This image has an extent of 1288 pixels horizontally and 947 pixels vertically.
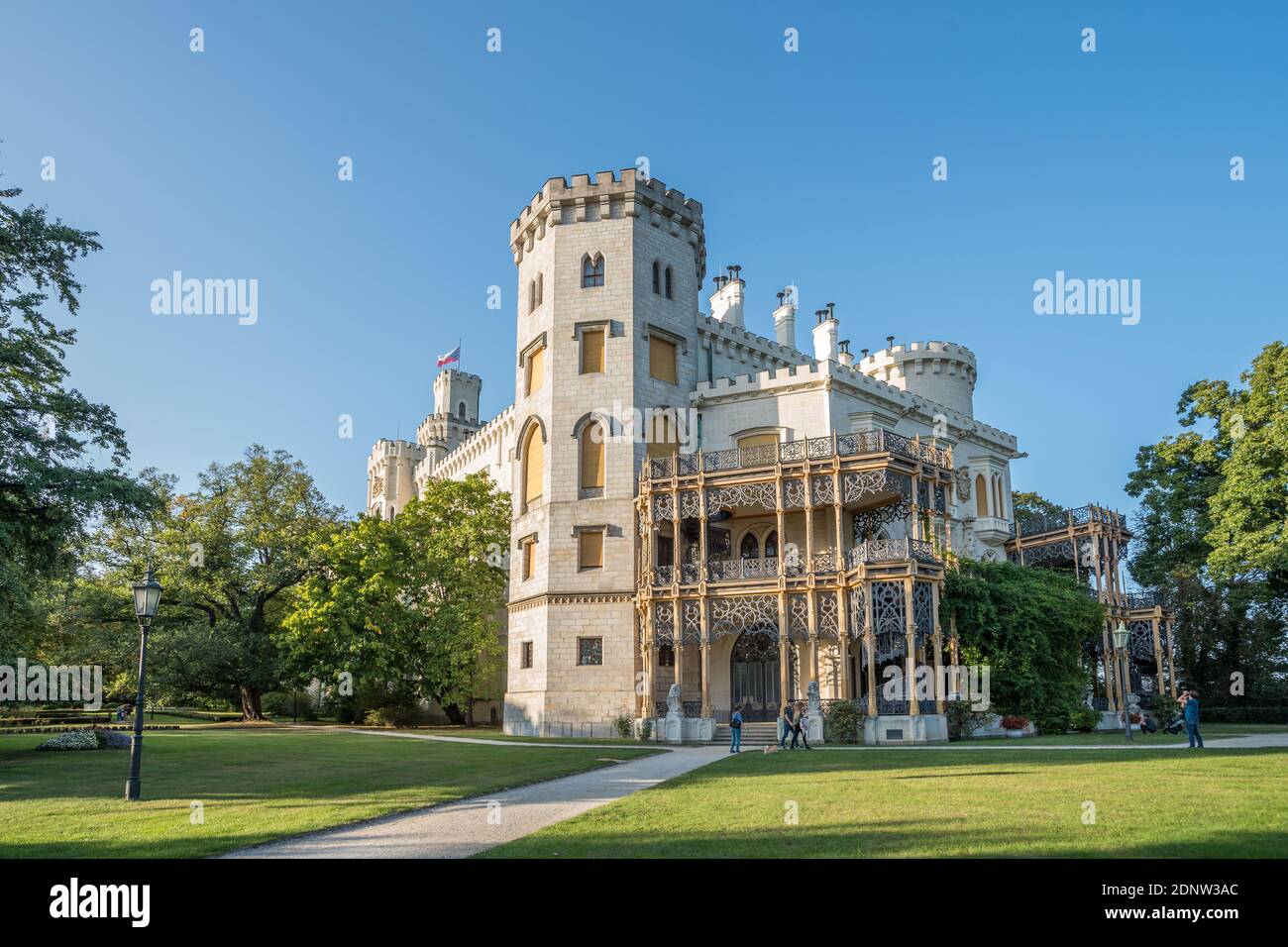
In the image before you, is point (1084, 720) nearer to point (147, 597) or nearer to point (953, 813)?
point (953, 813)

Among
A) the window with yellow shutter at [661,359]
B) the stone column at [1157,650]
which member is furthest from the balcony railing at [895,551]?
the stone column at [1157,650]

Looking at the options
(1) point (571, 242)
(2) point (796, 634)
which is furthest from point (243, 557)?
(2) point (796, 634)

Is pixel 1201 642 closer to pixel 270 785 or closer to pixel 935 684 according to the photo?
pixel 935 684

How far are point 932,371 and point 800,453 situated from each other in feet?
48.1

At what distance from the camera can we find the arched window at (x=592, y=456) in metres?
36.7

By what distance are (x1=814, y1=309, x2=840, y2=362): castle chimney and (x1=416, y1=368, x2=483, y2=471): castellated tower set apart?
29.5m

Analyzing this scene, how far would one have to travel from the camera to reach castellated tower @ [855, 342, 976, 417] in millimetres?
45906

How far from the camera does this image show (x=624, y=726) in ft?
109

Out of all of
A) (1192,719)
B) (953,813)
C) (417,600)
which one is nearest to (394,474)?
(417,600)

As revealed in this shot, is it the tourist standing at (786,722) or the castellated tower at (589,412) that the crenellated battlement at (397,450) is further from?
the tourist standing at (786,722)

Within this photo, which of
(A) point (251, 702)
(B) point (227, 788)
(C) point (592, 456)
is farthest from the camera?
(A) point (251, 702)

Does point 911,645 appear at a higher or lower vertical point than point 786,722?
higher

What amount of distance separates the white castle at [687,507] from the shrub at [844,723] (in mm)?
627

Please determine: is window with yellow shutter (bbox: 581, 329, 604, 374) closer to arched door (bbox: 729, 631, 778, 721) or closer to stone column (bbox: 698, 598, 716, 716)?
stone column (bbox: 698, 598, 716, 716)
